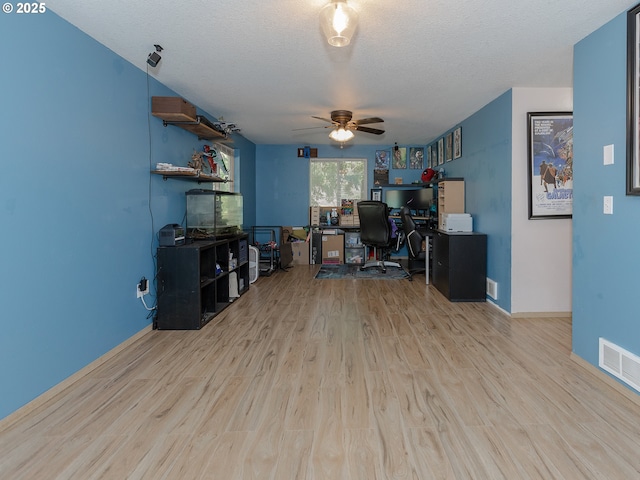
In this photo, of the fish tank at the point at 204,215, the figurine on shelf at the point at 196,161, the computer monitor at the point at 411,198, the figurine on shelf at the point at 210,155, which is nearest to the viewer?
the fish tank at the point at 204,215

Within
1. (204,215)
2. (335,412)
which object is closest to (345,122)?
(204,215)

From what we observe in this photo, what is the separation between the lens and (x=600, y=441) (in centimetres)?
161

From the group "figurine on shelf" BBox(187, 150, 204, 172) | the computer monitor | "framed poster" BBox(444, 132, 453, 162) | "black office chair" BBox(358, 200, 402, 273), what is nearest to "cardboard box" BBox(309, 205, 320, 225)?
"black office chair" BBox(358, 200, 402, 273)

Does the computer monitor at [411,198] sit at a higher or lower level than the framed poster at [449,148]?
lower

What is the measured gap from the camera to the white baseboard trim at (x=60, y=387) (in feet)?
5.80

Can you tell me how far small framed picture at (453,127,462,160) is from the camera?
491cm

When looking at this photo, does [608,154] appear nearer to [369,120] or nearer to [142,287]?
[369,120]

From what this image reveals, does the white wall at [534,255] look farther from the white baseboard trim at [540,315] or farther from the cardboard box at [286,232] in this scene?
the cardboard box at [286,232]

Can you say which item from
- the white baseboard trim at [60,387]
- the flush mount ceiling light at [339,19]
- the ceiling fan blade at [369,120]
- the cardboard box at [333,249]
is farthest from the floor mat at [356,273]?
the flush mount ceiling light at [339,19]

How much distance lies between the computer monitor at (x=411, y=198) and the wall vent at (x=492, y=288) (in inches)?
96.6

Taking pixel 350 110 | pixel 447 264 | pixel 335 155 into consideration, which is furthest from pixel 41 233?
pixel 335 155

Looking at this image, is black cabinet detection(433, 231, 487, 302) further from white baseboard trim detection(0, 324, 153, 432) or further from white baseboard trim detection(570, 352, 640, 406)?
white baseboard trim detection(0, 324, 153, 432)

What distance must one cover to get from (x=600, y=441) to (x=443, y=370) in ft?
2.79

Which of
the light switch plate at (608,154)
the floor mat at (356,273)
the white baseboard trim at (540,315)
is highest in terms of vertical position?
the light switch plate at (608,154)
